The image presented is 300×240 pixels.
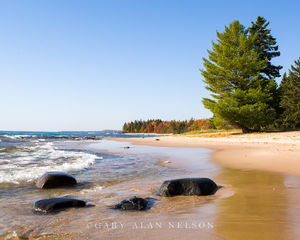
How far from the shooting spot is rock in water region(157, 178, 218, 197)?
4.71 meters

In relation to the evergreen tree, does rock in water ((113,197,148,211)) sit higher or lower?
lower

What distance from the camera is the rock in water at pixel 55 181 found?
5952mm

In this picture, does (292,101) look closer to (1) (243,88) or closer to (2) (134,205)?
(1) (243,88)

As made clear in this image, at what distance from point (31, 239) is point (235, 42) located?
2808 cm

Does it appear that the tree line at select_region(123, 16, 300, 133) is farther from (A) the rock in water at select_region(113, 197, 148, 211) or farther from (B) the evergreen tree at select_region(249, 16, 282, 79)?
(A) the rock in water at select_region(113, 197, 148, 211)

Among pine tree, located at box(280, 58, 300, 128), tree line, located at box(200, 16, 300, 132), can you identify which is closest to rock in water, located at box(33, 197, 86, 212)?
tree line, located at box(200, 16, 300, 132)

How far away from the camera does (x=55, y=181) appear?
6.05m

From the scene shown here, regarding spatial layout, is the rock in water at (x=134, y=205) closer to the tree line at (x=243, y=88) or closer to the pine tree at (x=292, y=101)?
the tree line at (x=243, y=88)

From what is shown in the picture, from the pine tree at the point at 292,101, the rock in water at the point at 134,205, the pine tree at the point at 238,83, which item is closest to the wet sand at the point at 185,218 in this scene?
the rock in water at the point at 134,205

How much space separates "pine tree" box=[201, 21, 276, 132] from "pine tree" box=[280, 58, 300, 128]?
5.58ft

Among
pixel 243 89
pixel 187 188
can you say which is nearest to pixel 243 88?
pixel 243 89

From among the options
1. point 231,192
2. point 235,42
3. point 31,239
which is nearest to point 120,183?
point 231,192

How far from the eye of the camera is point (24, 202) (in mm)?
4574

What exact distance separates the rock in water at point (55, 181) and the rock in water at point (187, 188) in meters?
2.69
